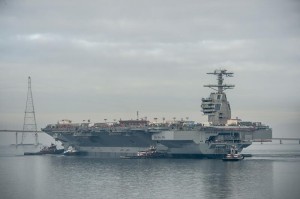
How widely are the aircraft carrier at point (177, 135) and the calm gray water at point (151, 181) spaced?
24.3ft

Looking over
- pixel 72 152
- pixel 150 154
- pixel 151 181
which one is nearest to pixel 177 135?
pixel 150 154

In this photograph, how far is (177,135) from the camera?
8350 cm

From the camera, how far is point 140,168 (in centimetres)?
7138

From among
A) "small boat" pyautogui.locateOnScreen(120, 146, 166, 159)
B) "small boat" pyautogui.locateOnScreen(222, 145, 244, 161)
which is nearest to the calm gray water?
"small boat" pyautogui.locateOnScreen(222, 145, 244, 161)

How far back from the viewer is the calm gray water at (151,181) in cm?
4872

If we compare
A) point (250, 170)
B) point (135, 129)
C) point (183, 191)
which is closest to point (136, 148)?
point (135, 129)

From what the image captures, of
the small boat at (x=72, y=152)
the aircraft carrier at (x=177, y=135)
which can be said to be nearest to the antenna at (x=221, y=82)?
the aircraft carrier at (x=177, y=135)

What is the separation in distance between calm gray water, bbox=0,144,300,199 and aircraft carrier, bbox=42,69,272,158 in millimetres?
7402

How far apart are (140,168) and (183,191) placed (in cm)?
2094

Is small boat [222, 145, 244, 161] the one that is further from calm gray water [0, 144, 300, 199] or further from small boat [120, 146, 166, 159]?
small boat [120, 146, 166, 159]

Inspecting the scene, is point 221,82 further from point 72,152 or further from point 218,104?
point 72,152

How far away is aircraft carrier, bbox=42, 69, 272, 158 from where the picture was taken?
8362cm

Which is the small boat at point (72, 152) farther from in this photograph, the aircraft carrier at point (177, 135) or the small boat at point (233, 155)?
the small boat at point (233, 155)

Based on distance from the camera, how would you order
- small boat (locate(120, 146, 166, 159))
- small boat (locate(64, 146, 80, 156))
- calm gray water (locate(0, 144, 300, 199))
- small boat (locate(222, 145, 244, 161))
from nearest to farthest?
1. calm gray water (locate(0, 144, 300, 199))
2. small boat (locate(222, 145, 244, 161))
3. small boat (locate(120, 146, 166, 159))
4. small boat (locate(64, 146, 80, 156))
